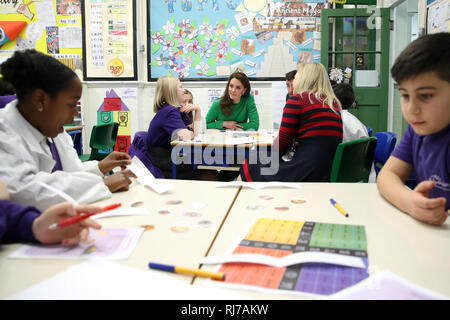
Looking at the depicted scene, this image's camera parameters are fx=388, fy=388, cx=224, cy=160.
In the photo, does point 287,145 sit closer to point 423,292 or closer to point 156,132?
point 156,132

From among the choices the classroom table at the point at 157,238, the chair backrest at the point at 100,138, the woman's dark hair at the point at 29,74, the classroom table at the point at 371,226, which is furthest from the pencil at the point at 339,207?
the chair backrest at the point at 100,138

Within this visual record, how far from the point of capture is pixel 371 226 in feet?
3.34

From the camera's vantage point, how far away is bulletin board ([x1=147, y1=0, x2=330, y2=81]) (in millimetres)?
5059

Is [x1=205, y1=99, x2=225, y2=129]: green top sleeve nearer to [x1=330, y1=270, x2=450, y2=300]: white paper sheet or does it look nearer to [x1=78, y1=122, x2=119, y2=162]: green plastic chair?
[x1=78, y1=122, x2=119, y2=162]: green plastic chair

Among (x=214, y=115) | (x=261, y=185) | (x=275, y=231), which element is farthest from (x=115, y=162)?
(x=214, y=115)

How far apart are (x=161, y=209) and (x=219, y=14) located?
448 cm

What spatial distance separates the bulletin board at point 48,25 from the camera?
208 inches

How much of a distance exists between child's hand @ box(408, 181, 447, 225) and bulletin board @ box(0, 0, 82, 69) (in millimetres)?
5143

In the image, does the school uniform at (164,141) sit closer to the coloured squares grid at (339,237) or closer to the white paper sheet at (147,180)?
the white paper sheet at (147,180)

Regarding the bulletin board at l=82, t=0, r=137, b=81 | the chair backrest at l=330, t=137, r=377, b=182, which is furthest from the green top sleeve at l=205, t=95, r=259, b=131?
the chair backrest at l=330, t=137, r=377, b=182

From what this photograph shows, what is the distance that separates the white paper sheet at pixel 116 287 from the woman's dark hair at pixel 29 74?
678 mm

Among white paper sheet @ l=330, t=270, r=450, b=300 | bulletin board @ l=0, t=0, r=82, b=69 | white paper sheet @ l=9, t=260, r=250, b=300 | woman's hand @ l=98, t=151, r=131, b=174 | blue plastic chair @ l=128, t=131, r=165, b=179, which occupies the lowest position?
blue plastic chair @ l=128, t=131, r=165, b=179

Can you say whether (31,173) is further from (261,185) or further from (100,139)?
(100,139)
